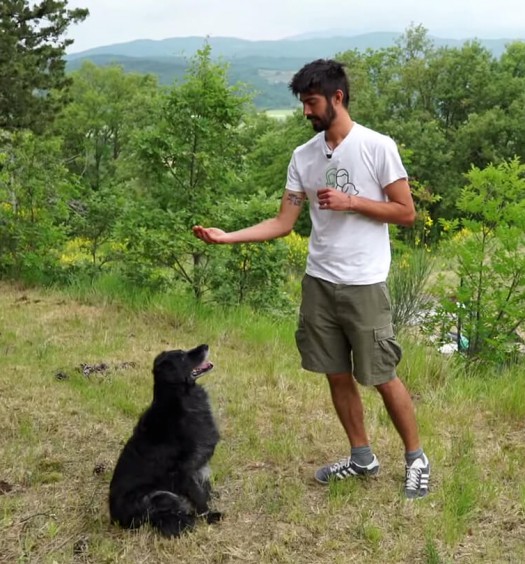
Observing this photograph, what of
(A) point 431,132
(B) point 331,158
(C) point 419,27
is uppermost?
(C) point 419,27

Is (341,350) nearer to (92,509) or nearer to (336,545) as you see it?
(336,545)

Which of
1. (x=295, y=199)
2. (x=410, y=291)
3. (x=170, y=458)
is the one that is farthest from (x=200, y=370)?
(x=410, y=291)

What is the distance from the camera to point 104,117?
54281 millimetres

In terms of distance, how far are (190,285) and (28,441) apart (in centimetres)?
420

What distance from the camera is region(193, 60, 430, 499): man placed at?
10.8 feet

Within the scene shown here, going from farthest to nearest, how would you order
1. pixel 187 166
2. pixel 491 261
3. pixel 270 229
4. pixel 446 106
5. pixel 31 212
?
pixel 446 106, pixel 31 212, pixel 187 166, pixel 491 261, pixel 270 229

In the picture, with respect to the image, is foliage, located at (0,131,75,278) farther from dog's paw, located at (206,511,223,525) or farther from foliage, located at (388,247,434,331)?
dog's paw, located at (206,511,223,525)

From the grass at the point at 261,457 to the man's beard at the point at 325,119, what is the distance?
195 cm

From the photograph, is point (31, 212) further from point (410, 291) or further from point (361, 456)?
point (361, 456)

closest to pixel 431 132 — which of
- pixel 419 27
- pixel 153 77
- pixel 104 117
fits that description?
pixel 419 27

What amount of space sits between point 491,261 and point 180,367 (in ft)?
12.6

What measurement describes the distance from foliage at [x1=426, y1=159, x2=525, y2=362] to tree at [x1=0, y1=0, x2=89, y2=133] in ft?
23.3

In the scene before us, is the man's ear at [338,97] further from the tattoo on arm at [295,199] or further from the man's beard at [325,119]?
the tattoo on arm at [295,199]

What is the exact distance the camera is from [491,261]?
6238 millimetres
